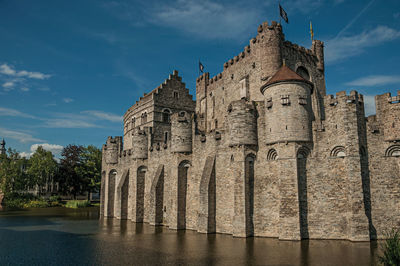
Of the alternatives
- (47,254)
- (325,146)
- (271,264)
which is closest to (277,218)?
(325,146)

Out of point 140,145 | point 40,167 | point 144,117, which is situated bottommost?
point 40,167

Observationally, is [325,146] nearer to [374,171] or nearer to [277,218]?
[374,171]

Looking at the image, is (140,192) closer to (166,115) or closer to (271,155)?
(166,115)

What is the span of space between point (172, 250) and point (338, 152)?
41.0 ft

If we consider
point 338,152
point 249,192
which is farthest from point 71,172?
point 338,152

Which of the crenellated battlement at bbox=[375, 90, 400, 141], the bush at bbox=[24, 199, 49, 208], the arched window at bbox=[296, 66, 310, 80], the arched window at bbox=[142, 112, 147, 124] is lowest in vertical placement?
the bush at bbox=[24, 199, 49, 208]

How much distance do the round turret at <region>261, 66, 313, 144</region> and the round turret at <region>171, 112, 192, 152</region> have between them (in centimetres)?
829

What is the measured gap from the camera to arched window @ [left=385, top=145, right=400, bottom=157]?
19531 millimetres

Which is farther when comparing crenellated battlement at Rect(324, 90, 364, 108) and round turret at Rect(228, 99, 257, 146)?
round turret at Rect(228, 99, 257, 146)

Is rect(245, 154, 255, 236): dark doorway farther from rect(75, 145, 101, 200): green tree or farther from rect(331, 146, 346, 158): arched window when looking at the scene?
rect(75, 145, 101, 200): green tree

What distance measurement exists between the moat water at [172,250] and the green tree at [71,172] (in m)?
37.1

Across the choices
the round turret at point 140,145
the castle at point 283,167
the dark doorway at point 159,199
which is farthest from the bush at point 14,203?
the dark doorway at point 159,199

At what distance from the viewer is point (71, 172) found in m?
57.6

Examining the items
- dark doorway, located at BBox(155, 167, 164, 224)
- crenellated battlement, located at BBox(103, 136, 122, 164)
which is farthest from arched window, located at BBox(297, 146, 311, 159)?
crenellated battlement, located at BBox(103, 136, 122, 164)
